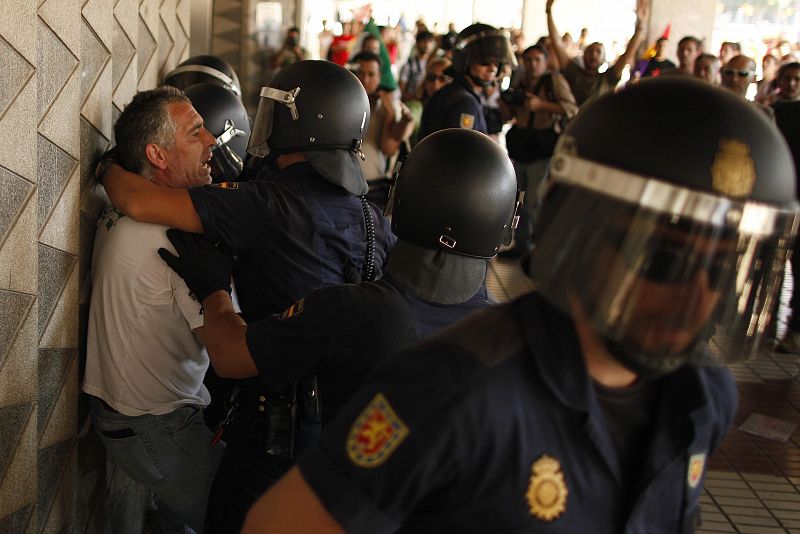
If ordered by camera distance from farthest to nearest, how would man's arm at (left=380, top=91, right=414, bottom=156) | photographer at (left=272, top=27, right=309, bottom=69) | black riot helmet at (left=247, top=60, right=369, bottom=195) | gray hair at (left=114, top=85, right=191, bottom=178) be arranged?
photographer at (left=272, top=27, right=309, bottom=69), man's arm at (left=380, top=91, right=414, bottom=156), black riot helmet at (left=247, top=60, right=369, bottom=195), gray hair at (left=114, top=85, right=191, bottom=178)

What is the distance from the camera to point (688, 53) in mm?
9156

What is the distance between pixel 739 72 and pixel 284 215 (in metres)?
5.88

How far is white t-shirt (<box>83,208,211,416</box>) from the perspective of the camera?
8.64 ft

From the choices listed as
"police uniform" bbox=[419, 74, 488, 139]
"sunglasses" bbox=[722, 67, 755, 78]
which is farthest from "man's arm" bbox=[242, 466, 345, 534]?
"sunglasses" bbox=[722, 67, 755, 78]

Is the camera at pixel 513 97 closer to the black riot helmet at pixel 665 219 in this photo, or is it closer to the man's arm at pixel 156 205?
the man's arm at pixel 156 205

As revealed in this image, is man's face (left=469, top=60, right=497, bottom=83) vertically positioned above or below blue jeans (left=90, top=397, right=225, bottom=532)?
above

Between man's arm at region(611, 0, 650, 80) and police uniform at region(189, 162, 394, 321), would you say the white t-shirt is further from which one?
man's arm at region(611, 0, 650, 80)

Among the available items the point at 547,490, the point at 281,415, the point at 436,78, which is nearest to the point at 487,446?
the point at 547,490

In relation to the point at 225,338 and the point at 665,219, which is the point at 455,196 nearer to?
the point at 225,338

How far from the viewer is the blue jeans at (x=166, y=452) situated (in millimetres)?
2691

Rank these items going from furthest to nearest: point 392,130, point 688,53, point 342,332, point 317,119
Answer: point 688,53, point 392,130, point 317,119, point 342,332

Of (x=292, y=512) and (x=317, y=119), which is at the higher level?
(x=317, y=119)

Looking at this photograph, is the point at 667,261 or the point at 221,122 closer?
the point at 667,261

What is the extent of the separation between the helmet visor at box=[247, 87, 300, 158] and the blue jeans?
Answer: 87cm
